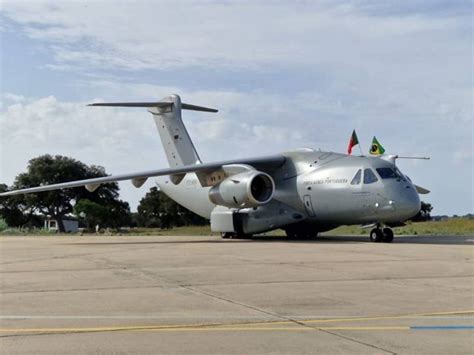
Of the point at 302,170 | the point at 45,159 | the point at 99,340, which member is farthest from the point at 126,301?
the point at 45,159

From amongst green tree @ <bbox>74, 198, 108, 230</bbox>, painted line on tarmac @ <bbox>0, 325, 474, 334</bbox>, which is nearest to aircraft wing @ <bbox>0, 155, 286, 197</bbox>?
painted line on tarmac @ <bbox>0, 325, 474, 334</bbox>

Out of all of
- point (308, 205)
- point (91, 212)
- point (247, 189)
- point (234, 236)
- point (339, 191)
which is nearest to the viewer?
point (339, 191)

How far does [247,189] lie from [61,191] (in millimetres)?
51507

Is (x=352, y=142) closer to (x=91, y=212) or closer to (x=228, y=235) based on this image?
(x=228, y=235)

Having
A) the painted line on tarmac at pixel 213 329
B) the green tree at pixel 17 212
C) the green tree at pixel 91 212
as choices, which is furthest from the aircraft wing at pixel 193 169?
the green tree at pixel 17 212

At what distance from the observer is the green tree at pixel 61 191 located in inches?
2840

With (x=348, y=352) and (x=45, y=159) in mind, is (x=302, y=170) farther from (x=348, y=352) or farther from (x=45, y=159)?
(x=45, y=159)

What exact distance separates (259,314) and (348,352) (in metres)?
1.99

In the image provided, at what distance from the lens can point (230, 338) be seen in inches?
246

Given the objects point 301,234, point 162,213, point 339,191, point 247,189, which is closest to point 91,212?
point 162,213

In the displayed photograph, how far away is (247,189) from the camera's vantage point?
80.0ft

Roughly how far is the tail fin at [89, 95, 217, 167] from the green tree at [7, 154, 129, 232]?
124 ft

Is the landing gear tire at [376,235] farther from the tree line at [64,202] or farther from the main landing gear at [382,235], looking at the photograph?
the tree line at [64,202]

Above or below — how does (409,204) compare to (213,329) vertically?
above
